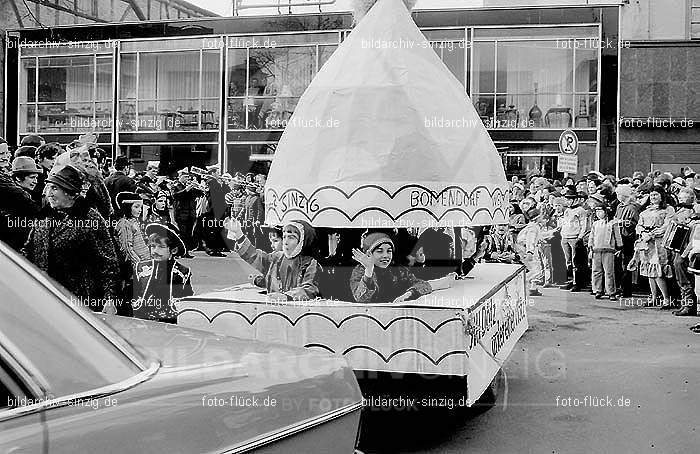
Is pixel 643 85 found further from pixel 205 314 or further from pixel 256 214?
pixel 205 314

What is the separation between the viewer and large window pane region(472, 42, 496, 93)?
987 inches

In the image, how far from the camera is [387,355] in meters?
5.67

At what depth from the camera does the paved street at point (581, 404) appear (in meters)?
5.99

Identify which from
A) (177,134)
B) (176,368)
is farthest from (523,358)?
(177,134)

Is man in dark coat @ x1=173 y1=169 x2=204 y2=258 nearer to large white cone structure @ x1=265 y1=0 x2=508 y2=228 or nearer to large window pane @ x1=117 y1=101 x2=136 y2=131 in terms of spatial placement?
large window pane @ x1=117 y1=101 x2=136 y2=131

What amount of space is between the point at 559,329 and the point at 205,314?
621 centimetres

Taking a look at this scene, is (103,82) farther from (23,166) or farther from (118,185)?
(23,166)

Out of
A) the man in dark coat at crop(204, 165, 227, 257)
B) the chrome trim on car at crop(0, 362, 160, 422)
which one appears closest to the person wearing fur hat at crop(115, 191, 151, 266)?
the chrome trim on car at crop(0, 362, 160, 422)

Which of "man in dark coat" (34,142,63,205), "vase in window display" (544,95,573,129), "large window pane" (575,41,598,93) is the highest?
"large window pane" (575,41,598,93)

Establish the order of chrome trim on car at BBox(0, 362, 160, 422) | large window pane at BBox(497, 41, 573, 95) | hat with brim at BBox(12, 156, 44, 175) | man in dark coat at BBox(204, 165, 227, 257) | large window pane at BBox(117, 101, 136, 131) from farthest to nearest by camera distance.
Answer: large window pane at BBox(117, 101, 136, 131), large window pane at BBox(497, 41, 573, 95), man in dark coat at BBox(204, 165, 227, 257), hat with brim at BBox(12, 156, 44, 175), chrome trim on car at BBox(0, 362, 160, 422)

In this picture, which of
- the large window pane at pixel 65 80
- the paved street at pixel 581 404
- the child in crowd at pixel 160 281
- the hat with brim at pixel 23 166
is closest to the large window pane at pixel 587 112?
the paved street at pixel 581 404

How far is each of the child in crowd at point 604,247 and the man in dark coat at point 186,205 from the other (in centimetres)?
961

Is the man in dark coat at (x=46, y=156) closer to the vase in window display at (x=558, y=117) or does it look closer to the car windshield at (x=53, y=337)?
the car windshield at (x=53, y=337)

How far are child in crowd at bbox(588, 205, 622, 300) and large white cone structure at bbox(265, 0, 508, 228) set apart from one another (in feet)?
23.4
